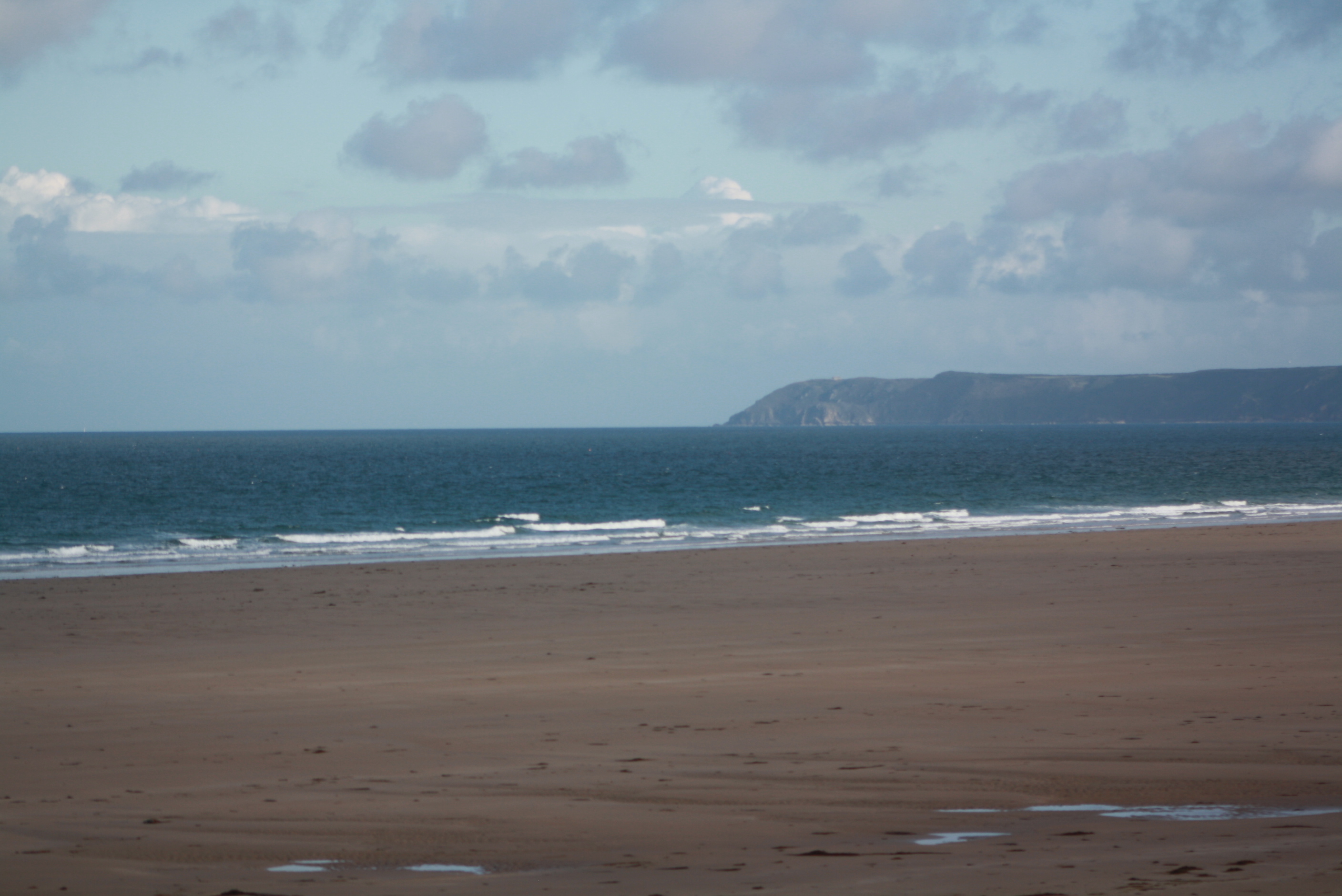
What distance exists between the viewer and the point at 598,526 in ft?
126

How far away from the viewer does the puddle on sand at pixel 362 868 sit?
17.0ft

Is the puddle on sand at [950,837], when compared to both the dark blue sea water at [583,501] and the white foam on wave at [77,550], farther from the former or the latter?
the white foam on wave at [77,550]

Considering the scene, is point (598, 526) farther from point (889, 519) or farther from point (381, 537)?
point (889, 519)

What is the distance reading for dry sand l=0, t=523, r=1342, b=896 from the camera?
5133 millimetres

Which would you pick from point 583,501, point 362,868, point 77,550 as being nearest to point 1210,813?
point 362,868

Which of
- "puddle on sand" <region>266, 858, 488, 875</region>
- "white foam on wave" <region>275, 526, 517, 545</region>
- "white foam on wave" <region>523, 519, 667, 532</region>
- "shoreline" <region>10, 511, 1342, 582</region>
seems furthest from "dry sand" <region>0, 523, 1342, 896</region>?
"white foam on wave" <region>523, 519, 667, 532</region>

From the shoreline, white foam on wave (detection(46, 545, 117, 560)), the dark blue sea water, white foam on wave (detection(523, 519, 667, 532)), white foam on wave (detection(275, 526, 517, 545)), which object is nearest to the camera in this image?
the shoreline

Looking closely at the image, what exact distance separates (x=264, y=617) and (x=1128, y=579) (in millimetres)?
14330

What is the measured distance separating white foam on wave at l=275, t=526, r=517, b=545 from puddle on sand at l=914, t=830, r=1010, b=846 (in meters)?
28.9

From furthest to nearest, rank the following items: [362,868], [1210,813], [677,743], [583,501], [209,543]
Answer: [583,501], [209,543], [677,743], [1210,813], [362,868]

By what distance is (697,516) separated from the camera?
138ft

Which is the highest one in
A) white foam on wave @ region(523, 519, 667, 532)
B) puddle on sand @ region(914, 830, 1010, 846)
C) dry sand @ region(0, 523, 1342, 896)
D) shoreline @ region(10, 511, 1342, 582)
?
puddle on sand @ region(914, 830, 1010, 846)

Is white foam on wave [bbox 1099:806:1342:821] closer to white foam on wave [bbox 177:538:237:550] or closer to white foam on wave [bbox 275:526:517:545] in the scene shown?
white foam on wave [bbox 275:526:517:545]

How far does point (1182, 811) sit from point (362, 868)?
4.28 metres
